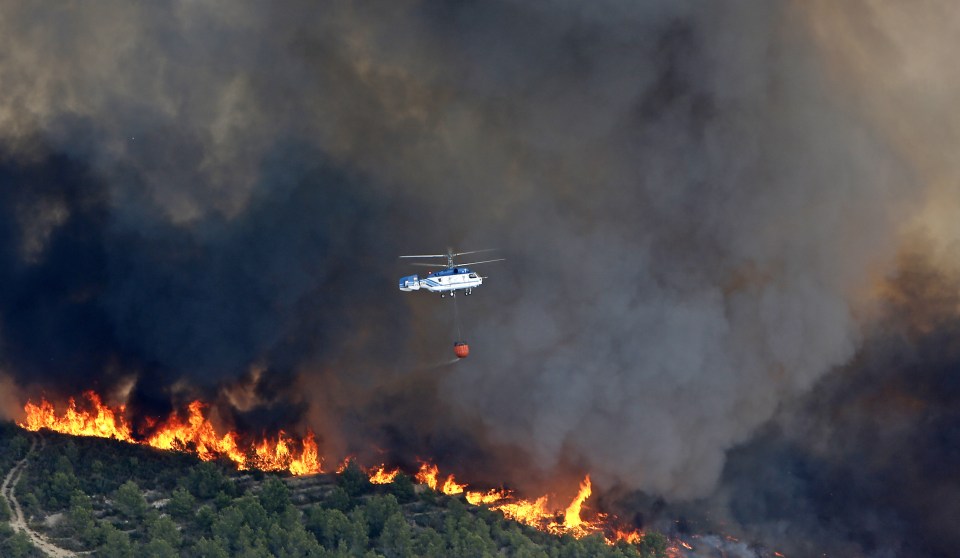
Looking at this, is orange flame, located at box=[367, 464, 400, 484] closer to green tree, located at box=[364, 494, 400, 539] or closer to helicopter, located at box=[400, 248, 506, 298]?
green tree, located at box=[364, 494, 400, 539]

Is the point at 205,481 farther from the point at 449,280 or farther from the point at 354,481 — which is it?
the point at 449,280

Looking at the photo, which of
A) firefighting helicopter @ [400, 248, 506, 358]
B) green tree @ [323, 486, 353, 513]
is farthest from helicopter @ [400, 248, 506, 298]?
green tree @ [323, 486, 353, 513]

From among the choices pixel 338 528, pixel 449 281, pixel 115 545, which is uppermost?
pixel 449 281

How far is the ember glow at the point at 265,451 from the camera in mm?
77875

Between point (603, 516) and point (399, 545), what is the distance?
42.2ft

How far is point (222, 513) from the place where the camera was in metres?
70.6

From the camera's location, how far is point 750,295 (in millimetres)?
81625

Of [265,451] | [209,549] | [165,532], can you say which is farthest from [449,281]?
[165,532]

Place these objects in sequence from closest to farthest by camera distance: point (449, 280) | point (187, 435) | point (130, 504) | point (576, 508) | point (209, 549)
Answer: point (209, 549), point (130, 504), point (449, 280), point (576, 508), point (187, 435)

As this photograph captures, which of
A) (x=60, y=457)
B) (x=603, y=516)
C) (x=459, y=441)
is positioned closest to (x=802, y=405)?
(x=603, y=516)

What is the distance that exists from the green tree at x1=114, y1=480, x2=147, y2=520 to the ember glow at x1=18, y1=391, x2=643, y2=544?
7706 mm

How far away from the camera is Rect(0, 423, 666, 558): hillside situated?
67.8m

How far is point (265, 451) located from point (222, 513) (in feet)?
29.8

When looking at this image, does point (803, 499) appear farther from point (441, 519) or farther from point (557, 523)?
point (441, 519)
